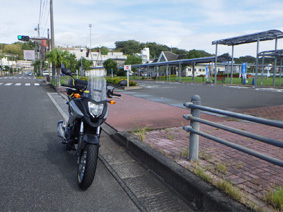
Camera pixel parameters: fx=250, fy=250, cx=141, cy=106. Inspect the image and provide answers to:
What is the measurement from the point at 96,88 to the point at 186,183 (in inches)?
Result: 66.5

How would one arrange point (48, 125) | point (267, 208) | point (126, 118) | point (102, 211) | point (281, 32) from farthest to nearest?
point (281, 32) < point (126, 118) < point (48, 125) < point (102, 211) < point (267, 208)

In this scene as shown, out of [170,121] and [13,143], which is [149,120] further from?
[13,143]

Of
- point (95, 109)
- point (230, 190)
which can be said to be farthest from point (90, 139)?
point (230, 190)

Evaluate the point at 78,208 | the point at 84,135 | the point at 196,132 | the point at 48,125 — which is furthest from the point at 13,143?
the point at 196,132

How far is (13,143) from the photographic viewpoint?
5074 millimetres

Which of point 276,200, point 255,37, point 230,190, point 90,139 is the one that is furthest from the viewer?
point 255,37

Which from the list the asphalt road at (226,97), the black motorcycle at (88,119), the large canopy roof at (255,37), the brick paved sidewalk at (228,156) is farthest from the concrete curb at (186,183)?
the large canopy roof at (255,37)

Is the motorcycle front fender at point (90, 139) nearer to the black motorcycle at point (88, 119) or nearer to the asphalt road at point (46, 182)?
the black motorcycle at point (88, 119)

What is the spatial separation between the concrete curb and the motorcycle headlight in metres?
1.14

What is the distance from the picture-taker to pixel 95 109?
10.5 ft

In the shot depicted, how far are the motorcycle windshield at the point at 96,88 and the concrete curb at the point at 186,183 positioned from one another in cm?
123

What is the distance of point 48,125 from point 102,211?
4.66 m

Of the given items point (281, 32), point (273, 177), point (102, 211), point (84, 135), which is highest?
point (281, 32)

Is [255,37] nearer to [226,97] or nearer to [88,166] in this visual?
[226,97]
